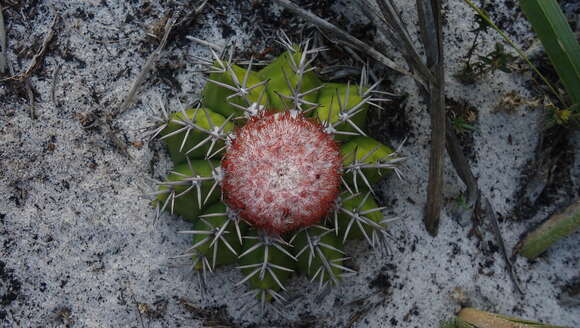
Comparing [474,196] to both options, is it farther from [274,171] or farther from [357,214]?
[274,171]

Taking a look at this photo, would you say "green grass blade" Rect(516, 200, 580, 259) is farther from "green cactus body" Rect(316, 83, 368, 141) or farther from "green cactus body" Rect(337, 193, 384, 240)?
"green cactus body" Rect(316, 83, 368, 141)

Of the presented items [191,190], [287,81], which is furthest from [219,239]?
[287,81]

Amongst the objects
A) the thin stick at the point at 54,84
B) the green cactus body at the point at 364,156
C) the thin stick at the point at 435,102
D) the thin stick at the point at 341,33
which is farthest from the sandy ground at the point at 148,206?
the green cactus body at the point at 364,156

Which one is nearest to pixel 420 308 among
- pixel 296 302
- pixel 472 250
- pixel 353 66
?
pixel 472 250

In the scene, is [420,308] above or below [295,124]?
below

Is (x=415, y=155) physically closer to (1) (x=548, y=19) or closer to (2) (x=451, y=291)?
(2) (x=451, y=291)

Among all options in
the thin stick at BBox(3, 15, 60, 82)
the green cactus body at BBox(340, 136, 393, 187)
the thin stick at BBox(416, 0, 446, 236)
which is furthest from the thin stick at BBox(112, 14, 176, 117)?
the thin stick at BBox(416, 0, 446, 236)
